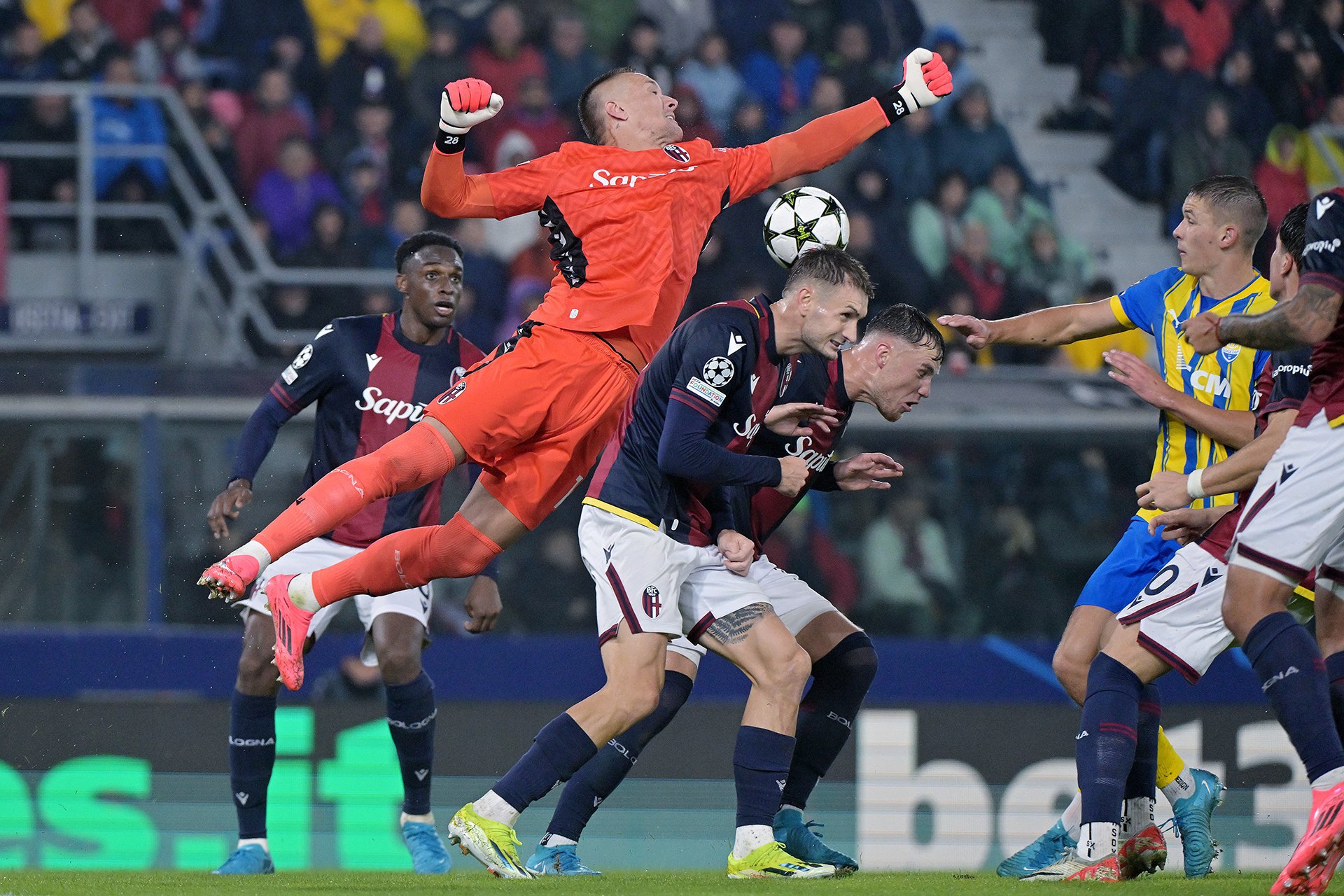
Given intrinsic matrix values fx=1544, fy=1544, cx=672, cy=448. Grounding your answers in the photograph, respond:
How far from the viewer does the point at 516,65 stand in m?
11.5

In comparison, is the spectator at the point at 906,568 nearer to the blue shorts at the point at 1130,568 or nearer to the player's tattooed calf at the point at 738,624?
the blue shorts at the point at 1130,568

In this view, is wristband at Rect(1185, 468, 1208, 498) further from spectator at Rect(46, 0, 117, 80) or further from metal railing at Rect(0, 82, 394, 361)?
spectator at Rect(46, 0, 117, 80)

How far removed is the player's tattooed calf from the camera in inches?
181

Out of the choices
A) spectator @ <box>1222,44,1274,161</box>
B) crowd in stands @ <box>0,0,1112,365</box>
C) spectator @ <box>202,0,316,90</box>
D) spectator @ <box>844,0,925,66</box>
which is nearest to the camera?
crowd in stands @ <box>0,0,1112,365</box>

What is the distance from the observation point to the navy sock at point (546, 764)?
4.50 metres

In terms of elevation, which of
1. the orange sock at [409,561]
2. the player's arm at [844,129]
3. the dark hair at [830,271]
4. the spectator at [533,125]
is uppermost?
the spectator at [533,125]

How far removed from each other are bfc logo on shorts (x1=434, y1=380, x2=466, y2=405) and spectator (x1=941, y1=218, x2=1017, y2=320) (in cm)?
659

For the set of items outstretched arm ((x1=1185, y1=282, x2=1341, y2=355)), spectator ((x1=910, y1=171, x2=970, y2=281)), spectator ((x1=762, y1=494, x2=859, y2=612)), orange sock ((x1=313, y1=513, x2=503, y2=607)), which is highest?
spectator ((x1=910, y1=171, x2=970, y2=281))

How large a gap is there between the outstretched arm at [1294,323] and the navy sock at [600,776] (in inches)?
89.3

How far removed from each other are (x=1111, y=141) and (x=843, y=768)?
7073 mm

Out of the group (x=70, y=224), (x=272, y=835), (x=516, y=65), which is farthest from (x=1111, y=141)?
(x=272, y=835)

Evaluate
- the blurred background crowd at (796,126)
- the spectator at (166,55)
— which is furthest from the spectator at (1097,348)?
the spectator at (166,55)

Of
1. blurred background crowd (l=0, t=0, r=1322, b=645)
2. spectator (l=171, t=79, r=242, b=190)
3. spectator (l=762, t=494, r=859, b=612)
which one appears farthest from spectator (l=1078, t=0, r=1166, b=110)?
spectator (l=171, t=79, r=242, b=190)

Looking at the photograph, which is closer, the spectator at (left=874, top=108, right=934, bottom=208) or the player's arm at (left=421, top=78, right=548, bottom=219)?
the player's arm at (left=421, top=78, right=548, bottom=219)
